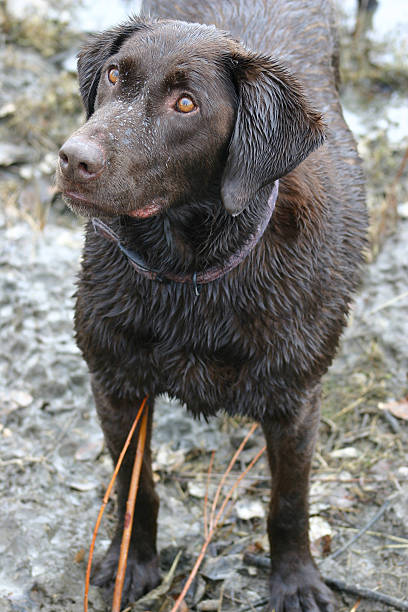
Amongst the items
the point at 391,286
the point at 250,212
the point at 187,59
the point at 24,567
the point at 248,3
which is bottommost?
the point at 24,567

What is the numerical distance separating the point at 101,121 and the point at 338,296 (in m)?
1.15

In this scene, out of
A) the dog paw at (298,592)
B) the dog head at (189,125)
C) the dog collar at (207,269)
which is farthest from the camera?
the dog paw at (298,592)

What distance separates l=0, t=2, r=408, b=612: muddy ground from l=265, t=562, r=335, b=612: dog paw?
0.07 m

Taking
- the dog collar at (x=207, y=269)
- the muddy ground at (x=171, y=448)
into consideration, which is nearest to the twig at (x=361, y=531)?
the muddy ground at (x=171, y=448)

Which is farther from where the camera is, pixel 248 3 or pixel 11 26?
pixel 11 26

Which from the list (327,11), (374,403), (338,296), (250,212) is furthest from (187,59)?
(374,403)

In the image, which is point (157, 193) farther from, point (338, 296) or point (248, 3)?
point (248, 3)

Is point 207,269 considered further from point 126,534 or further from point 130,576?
point 130,576

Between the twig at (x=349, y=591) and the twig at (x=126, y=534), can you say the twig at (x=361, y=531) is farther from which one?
the twig at (x=126, y=534)

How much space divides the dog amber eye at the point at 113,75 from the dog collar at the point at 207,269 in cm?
42

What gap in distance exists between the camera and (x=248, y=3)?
3.55 m

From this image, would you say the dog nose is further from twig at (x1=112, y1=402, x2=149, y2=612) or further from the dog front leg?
the dog front leg

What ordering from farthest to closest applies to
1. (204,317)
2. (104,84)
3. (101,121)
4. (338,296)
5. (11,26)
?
(11,26)
(338,296)
(204,317)
(104,84)
(101,121)

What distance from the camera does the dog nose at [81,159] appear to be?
2.11 meters
